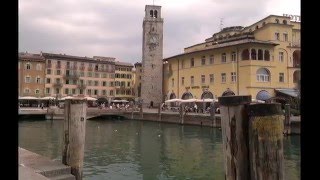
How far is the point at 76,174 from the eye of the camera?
10.9 m

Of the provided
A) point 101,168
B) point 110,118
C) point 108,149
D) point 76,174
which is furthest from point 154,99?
point 76,174

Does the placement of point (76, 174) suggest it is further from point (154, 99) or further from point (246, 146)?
point (154, 99)

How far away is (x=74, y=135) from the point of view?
10.8m

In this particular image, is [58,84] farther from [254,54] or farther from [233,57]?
[254,54]

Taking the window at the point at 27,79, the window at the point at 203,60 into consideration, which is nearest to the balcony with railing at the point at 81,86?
the window at the point at 27,79

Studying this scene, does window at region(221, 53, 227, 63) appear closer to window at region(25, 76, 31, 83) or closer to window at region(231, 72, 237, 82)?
window at region(231, 72, 237, 82)

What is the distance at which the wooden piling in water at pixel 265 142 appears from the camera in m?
4.59

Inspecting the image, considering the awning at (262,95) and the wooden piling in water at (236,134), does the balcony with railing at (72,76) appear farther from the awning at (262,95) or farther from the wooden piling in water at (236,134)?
the wooden piling in water at (236,134)

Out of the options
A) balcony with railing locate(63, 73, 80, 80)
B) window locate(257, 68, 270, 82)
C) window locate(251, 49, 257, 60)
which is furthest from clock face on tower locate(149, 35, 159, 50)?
window locate(257, 68, 270, 82)

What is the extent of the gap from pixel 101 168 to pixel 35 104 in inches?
2498

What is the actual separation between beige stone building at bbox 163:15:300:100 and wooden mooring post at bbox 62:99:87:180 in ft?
136

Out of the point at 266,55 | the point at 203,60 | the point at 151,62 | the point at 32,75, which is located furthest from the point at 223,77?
the point at 32,75

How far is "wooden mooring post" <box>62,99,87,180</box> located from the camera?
10.8 metres

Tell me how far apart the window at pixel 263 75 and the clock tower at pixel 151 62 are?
22.5 m
